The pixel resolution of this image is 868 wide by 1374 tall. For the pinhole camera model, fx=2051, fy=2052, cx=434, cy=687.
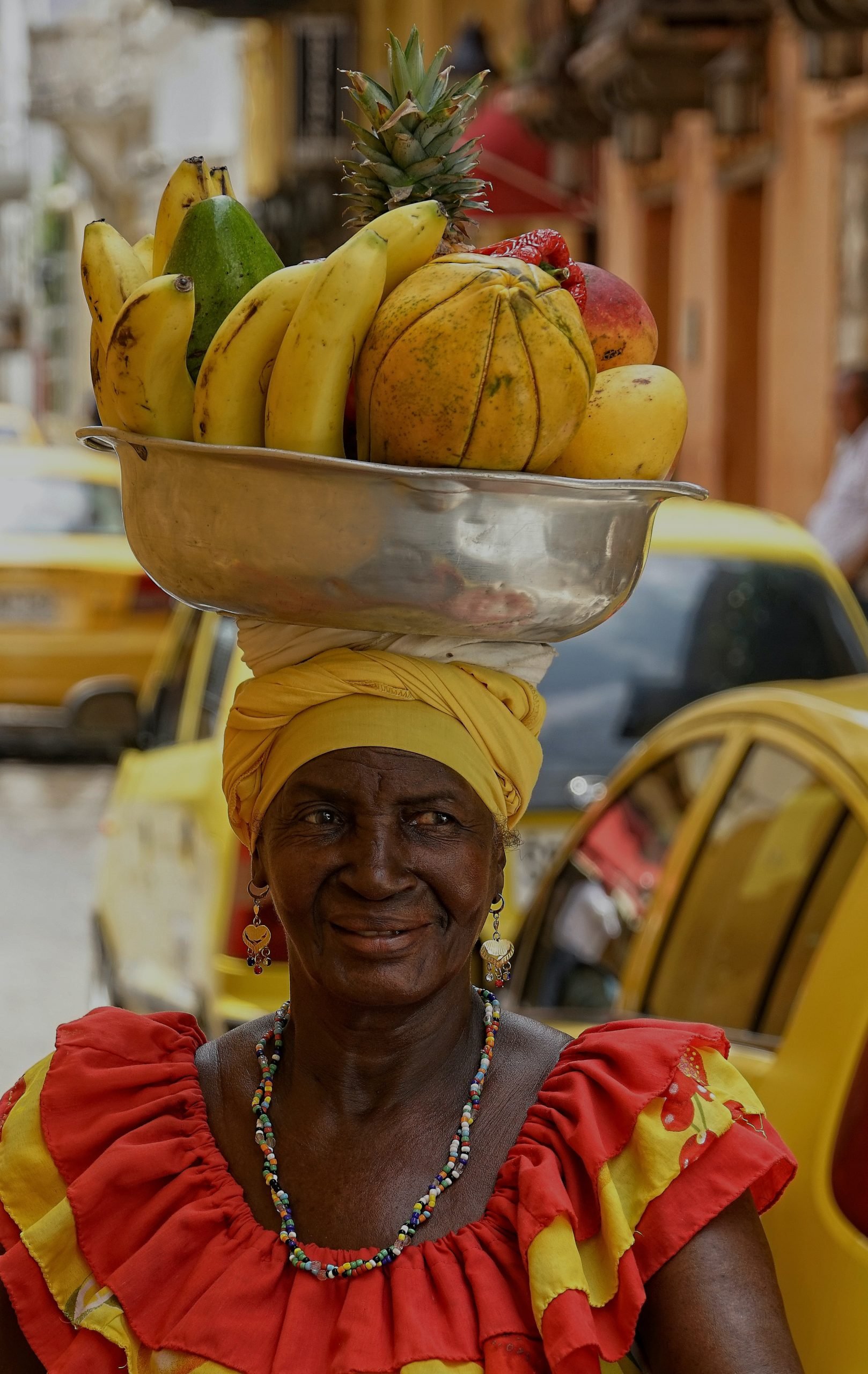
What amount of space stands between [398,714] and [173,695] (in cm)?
492

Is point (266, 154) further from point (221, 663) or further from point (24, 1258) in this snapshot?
point (24, 1258)

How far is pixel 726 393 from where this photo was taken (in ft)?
49.9

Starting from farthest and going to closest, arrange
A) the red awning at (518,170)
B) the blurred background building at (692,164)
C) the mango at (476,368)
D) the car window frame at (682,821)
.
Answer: the red awning at (518,170), the blurred background building at (692,164), the car window frame at (682,821), the mango at (476,368)

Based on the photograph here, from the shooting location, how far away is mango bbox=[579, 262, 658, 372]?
7.37 feet

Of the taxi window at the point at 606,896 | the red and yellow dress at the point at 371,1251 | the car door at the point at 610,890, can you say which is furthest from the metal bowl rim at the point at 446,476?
the taxi window at the point at 606,896

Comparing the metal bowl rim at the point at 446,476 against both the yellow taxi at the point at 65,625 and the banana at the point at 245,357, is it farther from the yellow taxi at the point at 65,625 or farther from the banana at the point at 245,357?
the yellow taxi at the point at 65,625

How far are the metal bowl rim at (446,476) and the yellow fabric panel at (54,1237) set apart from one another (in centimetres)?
86

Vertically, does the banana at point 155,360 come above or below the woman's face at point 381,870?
above

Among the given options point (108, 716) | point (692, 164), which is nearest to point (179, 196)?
point (108, 716)

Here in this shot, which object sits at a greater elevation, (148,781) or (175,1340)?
(175,1340)

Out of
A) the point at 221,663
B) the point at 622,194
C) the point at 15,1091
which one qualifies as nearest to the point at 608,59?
the point at 622,194

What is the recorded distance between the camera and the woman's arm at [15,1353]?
7.78 feet

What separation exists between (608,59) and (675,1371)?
11.5 meters

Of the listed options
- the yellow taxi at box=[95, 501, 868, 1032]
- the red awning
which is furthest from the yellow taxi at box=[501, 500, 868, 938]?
the red awning
